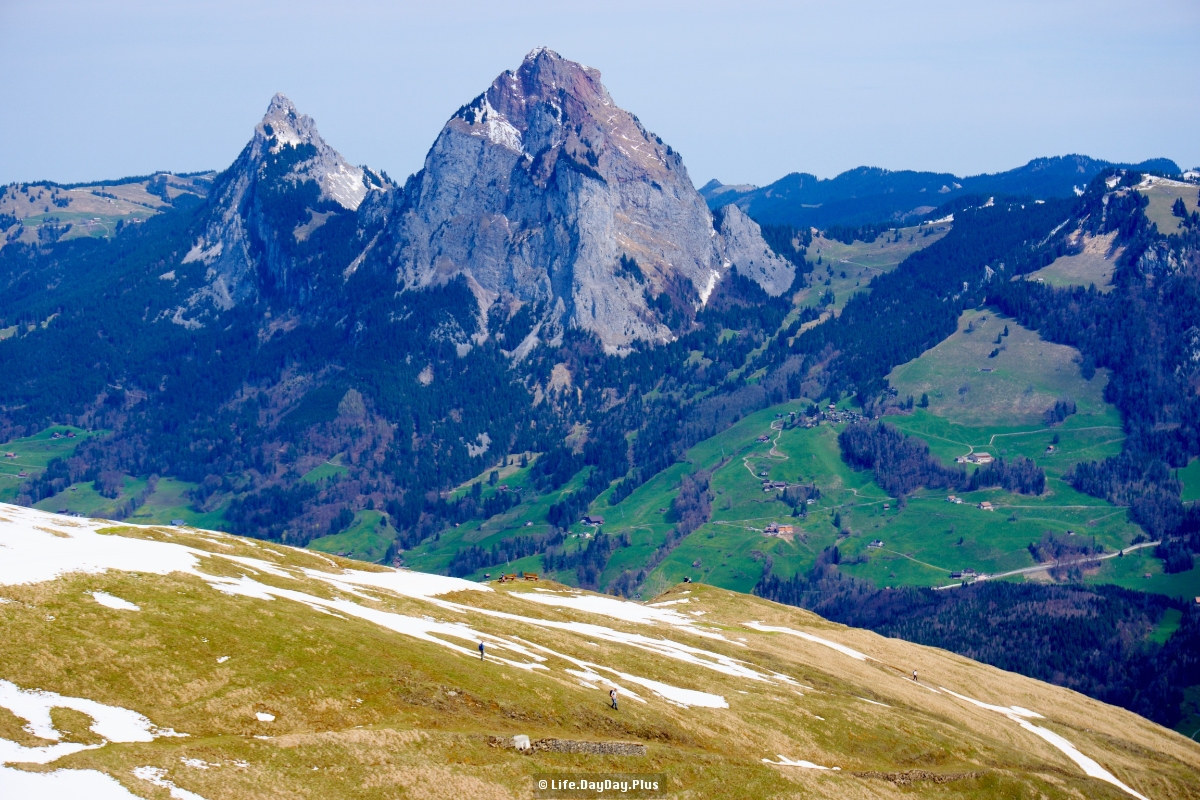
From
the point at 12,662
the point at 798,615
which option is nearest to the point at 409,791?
the point at 12,662

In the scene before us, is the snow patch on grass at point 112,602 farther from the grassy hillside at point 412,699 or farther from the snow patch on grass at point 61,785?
the snow patch on grass at point 61,785

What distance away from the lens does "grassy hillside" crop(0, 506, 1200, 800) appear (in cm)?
7525

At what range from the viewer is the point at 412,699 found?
3516 inches

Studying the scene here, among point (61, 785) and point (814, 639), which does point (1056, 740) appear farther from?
point (61, 785)

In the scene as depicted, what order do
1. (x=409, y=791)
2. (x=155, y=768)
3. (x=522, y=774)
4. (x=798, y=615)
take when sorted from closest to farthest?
1. (x=155, y=768)
2. (x=409, y=791)
3. (x=522, y=774)
4. (x=798, y=615)

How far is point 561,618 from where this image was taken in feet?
472

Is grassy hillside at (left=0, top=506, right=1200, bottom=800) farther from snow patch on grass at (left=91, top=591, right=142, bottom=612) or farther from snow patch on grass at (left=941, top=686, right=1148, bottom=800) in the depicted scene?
snow patch on grass at (left=941, top=686, right=1148, bottom=800)

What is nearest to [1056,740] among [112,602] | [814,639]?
[814,639]

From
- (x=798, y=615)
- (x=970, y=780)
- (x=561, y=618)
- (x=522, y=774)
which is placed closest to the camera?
(x=522, y=774)

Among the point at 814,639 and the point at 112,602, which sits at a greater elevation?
the point at 112,602

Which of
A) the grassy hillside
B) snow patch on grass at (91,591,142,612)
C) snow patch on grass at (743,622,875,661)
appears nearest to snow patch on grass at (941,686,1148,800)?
the grassy hillside

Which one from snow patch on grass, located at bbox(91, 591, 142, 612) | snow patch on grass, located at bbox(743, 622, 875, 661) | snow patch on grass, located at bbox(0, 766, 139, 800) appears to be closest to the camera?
snow patch on grass, located at bbox(0, 766, 139, 800)

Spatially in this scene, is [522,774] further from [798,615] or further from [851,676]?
[798,615]

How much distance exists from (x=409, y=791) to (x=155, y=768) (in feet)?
A: 54.0
